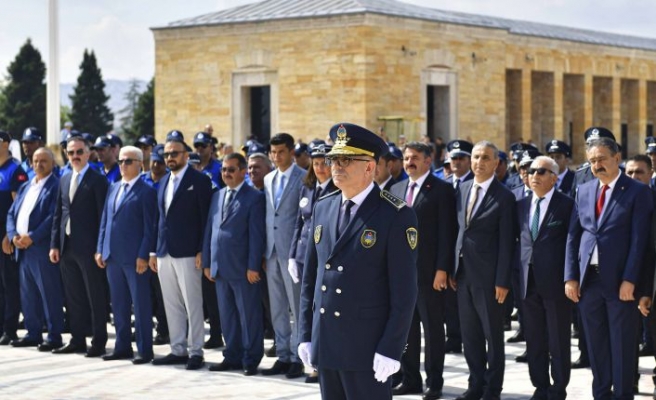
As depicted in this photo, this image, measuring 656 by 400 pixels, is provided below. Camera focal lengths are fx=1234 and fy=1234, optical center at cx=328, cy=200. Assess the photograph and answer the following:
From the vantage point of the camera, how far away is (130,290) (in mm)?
12492

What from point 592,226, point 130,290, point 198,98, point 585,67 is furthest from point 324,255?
point 585,67

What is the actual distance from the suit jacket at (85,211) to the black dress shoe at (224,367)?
6.74 feet

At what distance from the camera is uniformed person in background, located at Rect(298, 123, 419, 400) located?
272 inches

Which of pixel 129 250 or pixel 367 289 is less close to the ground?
pixel 367 289

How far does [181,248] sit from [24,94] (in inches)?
2297

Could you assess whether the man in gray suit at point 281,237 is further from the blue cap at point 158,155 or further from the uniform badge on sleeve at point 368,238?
the uniform badge on sleeve at point 368,238

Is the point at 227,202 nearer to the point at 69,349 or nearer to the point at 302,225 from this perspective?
the point at 302,225

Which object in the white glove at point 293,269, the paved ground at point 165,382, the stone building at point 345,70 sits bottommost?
the paved ground at point 165,382

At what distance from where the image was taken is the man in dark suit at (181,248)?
477 inches

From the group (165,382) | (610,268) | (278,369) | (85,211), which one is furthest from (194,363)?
(610,268)

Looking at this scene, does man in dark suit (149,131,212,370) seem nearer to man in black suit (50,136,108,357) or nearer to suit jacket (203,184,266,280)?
suit jacket (203,184,266,280)

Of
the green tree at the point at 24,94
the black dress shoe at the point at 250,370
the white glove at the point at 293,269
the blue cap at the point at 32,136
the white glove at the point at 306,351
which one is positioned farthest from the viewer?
the green tree at the point at 24,94

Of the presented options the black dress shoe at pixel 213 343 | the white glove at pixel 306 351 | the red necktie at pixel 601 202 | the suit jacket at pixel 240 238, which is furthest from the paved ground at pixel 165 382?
the white glove at pixel 306 351

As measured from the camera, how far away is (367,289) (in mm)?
6973
